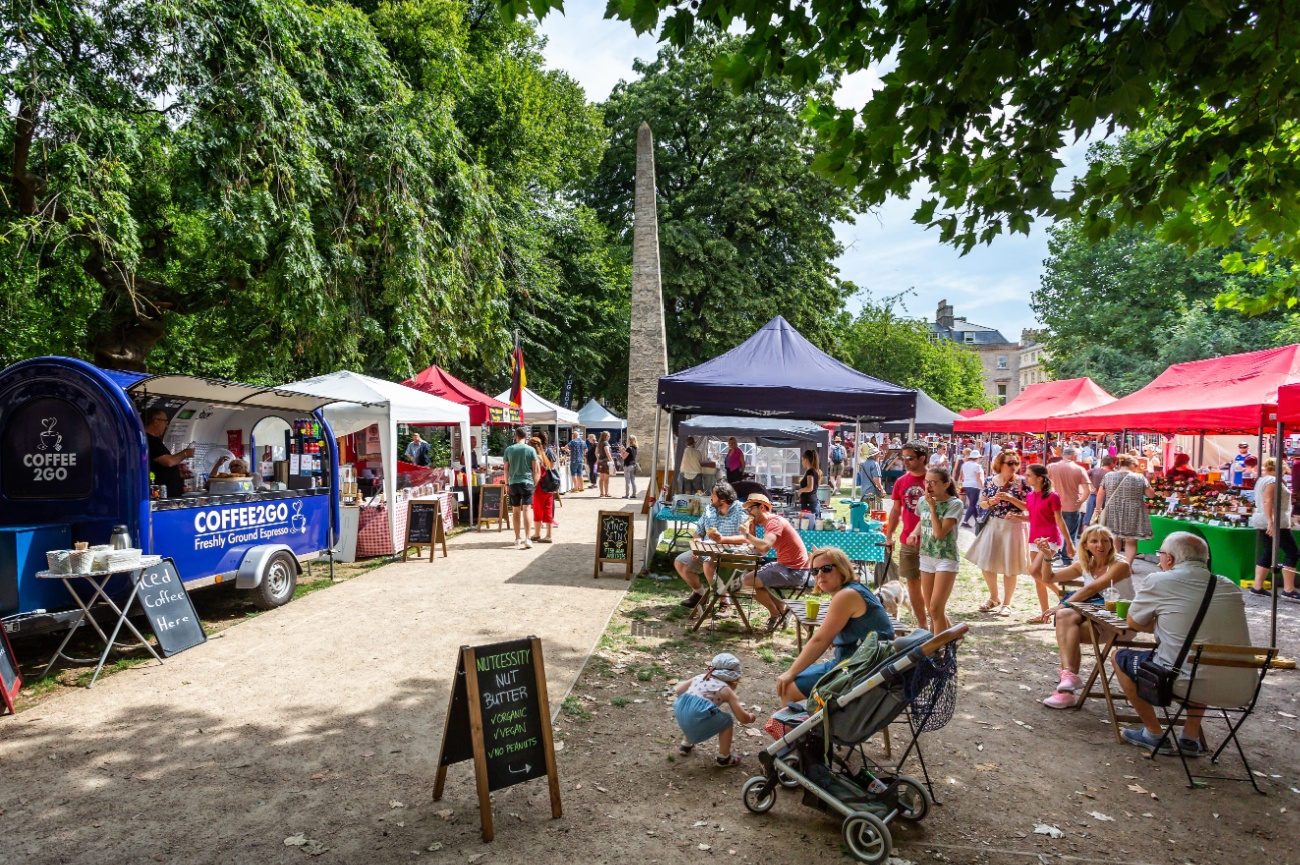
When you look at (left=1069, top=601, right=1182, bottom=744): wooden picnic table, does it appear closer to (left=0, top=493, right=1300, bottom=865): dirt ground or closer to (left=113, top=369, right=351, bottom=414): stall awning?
(left=0, top=493, right=1300, bottom=865): dirt ground

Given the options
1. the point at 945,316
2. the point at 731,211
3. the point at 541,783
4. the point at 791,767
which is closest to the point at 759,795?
the point at 791,767

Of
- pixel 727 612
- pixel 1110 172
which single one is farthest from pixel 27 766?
pixel 1110 172

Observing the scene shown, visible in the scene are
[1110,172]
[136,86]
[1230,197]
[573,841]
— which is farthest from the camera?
[136,86]

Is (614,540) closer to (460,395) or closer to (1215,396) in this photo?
(460,395)

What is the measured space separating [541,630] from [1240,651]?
17.1 ft

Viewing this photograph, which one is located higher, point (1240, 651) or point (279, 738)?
point (1240, 651)

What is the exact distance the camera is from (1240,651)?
13.9 feet

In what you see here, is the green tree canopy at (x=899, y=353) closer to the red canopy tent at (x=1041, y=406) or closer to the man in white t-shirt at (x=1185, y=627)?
the red canopy tent at (x=1041, y=406)

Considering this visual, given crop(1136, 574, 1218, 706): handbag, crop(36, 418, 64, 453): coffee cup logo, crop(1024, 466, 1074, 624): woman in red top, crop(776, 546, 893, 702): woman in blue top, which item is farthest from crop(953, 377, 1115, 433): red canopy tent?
crop(36, 418, 64, 453): coffee cup logo

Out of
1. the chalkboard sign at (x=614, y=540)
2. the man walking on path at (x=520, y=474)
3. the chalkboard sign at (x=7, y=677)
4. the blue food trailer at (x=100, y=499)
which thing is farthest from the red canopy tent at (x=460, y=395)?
the chalkboard sign at (x=7, y=677)

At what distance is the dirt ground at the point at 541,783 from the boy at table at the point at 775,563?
642mm

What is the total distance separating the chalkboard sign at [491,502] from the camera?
14.3 m

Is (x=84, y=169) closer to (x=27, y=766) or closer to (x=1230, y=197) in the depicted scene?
(x=27, y=766)

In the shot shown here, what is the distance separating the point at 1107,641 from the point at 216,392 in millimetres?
8093
